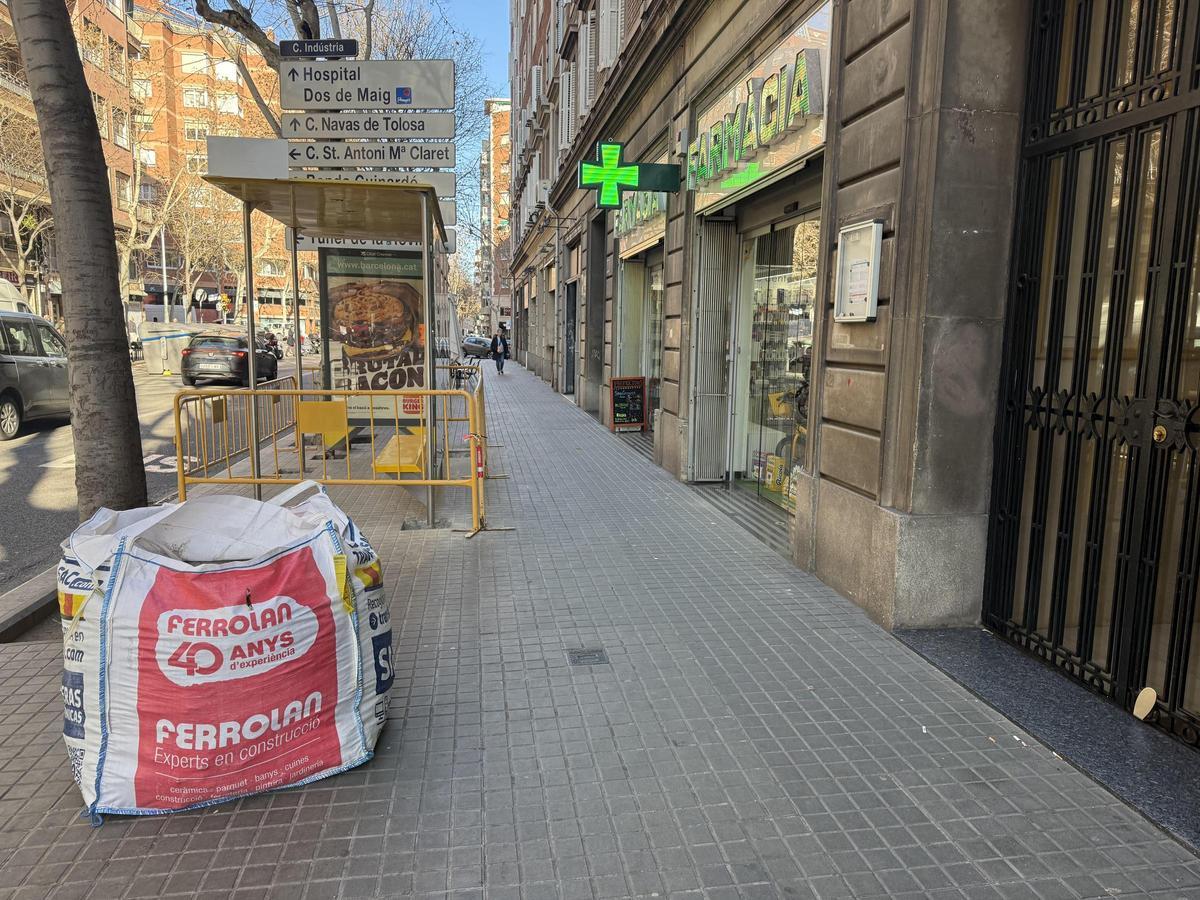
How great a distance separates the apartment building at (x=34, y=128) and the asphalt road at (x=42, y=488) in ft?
39.0

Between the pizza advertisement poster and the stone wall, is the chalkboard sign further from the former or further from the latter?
the stone wall

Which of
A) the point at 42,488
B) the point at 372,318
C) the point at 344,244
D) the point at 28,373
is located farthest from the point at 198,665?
the point at 28,373

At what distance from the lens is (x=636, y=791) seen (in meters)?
3.10

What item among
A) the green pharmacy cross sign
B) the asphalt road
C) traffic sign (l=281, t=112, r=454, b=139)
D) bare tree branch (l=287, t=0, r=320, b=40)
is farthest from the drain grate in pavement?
bare tree branch (l=287, t=0, r=320, b=40)

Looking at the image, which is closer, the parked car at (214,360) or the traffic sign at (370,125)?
the traffic sign at (370,125)

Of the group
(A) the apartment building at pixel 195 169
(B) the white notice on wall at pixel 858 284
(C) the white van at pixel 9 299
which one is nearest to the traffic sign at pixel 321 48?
(B) the white notice on wall at pixel 858 284

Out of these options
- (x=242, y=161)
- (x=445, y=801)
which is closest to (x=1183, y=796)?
(x=445, y=801)

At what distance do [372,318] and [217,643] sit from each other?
8.73 metres

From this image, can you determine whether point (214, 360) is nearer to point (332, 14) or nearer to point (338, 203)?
point (332, 14)

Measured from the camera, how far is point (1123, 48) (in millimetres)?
3844

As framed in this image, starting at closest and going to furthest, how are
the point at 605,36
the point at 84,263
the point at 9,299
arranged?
the point at 84,263 → the point at 605,36 → the point at 9,299

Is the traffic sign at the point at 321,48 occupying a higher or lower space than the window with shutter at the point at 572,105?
lower

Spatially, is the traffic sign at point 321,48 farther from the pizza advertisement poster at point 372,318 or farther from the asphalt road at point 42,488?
the asphalt road at point 42,488

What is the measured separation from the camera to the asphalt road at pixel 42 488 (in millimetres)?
6547
